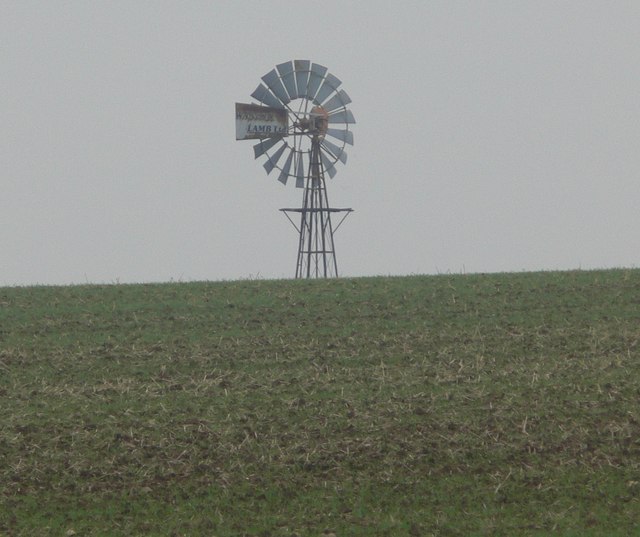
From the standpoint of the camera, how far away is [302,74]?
133 ft

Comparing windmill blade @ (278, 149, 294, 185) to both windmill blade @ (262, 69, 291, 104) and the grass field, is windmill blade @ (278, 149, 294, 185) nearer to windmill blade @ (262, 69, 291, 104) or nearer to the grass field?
windmill blade @ (262, 69, 291, 104)

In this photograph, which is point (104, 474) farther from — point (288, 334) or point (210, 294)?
point (210, 294)

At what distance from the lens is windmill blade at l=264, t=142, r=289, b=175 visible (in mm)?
41219

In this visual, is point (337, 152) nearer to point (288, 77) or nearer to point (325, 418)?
point (288, 77)

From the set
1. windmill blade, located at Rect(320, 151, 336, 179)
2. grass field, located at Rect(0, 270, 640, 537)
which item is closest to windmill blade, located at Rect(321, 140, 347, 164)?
windmill blade, located at Rect(320, 151, 336, 179)

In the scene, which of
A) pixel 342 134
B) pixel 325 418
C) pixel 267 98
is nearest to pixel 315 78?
pixel 267 98

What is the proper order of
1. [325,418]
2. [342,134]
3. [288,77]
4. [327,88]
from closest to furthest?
[325,418]
[288,77]
[327,88]
[342,134]

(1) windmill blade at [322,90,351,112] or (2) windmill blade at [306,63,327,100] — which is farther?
(1) windmill blade at [322,90,351,112]

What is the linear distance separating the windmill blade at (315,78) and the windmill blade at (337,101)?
2.27 ft

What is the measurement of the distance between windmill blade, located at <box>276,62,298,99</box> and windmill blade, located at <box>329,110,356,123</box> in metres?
1.77

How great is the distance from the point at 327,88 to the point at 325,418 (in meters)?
27.1

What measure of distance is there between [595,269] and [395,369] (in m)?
9.72

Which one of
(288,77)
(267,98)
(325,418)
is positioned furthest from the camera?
(267,98)

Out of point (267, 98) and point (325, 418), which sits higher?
point (267, 98)
